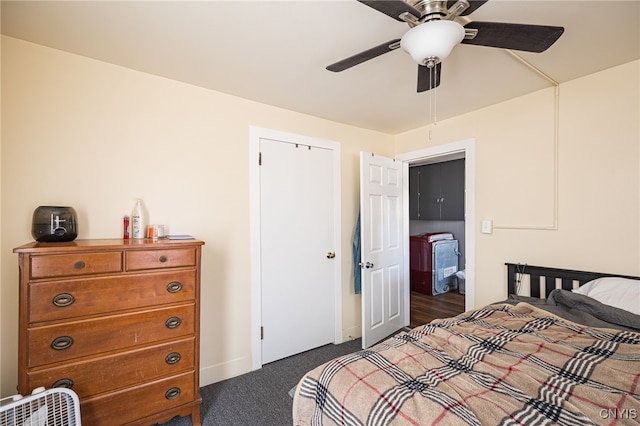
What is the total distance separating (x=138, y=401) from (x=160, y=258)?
809mm

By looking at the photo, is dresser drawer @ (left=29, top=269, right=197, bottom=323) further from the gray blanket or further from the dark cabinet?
the dark cabinet

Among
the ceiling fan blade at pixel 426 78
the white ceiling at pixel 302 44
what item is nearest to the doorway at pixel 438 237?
the white ceiling at pixel 302 44

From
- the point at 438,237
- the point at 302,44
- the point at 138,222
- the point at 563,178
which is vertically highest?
the point at 302,44

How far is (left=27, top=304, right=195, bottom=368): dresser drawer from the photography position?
4.55 feet

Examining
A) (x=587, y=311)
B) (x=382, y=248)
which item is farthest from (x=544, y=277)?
(x=382, y=248)

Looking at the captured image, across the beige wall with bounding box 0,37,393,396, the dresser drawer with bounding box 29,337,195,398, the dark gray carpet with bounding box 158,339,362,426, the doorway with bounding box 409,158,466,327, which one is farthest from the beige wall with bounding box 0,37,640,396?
the doorway with bounding box 409,158,466,327

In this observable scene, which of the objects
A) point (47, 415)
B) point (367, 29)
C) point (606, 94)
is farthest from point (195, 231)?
point (606, 94)

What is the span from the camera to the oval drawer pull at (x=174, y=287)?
170 centimetres

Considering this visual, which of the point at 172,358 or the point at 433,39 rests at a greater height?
the point at 433,39

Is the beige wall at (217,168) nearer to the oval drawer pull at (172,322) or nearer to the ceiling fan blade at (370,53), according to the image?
the oval drawer pull at (172,322)

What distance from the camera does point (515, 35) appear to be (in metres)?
1.20

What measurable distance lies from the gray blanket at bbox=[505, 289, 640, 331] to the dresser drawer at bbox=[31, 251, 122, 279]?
8.72 feet

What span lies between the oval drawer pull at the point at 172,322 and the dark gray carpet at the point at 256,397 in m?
0.70

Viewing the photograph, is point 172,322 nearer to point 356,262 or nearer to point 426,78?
point 356,262
